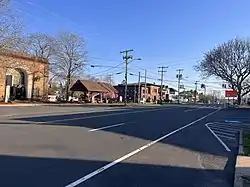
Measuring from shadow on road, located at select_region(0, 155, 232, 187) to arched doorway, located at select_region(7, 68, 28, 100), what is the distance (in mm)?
57552

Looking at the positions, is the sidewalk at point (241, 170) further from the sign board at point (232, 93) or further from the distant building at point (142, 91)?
the distant building at point (142, 91)

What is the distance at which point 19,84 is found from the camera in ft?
213

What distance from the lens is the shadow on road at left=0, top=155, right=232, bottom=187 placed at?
21.0ft

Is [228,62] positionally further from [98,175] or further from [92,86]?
[98,175]

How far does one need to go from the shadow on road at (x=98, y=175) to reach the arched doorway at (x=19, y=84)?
189ft

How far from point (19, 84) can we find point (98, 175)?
61079 mm

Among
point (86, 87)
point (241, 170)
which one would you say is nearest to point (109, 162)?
point (241, 170)

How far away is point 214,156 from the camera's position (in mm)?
10312

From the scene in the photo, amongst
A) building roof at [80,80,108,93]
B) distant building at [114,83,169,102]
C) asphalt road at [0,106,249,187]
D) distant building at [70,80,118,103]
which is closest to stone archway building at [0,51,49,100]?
distant building at [70,80,118,103]

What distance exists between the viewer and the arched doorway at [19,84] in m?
63.6

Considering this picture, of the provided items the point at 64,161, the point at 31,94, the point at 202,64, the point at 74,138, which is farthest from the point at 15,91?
the point at 64,161

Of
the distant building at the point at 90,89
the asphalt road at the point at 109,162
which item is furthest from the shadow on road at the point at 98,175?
the distant building at the point at 90,89

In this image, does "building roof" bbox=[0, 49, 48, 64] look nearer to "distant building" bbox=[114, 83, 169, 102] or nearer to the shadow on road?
the shadow on road

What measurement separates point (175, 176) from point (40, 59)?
58.2 meters
